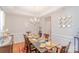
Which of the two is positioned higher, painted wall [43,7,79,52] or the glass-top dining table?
painted wall [43,7,79,52]

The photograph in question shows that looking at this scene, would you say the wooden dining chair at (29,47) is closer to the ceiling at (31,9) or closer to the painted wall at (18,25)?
the painted wall at (18,25)

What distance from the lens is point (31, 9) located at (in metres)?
1.65

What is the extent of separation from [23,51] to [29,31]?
332 mm

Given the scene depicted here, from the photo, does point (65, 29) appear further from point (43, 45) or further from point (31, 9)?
point (31, 9)

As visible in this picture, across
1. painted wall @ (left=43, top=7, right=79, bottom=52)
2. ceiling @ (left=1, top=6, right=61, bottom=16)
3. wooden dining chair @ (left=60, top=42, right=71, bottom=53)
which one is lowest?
wooden dining chair @ (left=60, top=42, right=71, bottom=53)

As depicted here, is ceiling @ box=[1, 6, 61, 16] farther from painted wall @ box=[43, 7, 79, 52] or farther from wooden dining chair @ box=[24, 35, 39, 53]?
wooden dining chair @ box=[24, 35, 39, 53]

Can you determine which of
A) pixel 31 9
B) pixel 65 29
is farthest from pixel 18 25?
pixel 65 29

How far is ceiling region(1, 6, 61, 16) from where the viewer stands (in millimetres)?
1636

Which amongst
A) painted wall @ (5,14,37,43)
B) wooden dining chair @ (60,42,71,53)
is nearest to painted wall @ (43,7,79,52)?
wooden dining chair @ (60,42,71,53)

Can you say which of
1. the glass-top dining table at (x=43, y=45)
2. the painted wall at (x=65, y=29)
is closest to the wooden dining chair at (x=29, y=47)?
the glass-top dining table at (x=43, y=45)

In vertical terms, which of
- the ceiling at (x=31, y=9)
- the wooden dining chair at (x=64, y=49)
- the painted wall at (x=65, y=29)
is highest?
the ceiling at (x=31, y=9)

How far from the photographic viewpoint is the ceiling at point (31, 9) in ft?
5.37
